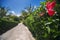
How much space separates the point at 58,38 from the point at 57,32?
228 millimetres

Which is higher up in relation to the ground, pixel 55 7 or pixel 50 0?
pixel 50 0

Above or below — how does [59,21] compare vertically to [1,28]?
below

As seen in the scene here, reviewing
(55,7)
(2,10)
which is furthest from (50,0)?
(2,10)

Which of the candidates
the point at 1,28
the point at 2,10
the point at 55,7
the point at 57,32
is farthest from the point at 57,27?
the point at 2,10

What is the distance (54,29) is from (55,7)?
0.31 m

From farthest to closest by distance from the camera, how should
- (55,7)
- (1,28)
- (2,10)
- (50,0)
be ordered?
(2,10) < (1,28) < (50,0) < (55,7)

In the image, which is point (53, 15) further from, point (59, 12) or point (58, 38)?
point (58, 38)

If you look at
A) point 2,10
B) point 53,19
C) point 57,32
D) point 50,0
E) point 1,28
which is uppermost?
point 2,10

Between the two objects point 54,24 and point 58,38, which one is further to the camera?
point 58,38

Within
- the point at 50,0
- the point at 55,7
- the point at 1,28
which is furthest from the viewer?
the point at 1,28

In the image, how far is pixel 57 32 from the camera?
2.24 metres

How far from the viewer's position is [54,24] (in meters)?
2.29

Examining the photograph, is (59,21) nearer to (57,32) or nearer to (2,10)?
(57,32)

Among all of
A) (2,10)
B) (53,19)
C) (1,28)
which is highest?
(2,10)
